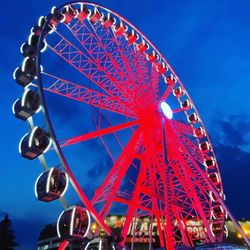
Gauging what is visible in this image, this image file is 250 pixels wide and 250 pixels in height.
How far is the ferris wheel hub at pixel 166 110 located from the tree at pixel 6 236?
2496 cm

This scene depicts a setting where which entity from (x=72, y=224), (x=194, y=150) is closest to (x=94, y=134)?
(x=72, y=224)

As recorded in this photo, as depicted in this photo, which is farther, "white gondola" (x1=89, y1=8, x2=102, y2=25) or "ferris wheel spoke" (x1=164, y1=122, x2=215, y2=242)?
"white gondola" (x1=89, y1=8, x2=102, y2=25)

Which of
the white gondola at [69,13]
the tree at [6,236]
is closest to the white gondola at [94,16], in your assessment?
the white gondola at [69,13]

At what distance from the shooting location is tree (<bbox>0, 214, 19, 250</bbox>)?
129ft

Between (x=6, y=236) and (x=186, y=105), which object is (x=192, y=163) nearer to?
(x=186, y=105)

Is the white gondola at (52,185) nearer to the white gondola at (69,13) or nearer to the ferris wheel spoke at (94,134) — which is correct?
the ferris wheel spoke at (94,134)

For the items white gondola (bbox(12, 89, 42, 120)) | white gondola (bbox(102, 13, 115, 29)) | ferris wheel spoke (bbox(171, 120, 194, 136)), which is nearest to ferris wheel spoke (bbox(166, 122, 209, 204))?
ferris wheel spoke (bbox(171, 120, 194, 136))

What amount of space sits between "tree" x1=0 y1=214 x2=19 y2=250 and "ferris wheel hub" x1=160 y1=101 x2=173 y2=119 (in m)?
25.0

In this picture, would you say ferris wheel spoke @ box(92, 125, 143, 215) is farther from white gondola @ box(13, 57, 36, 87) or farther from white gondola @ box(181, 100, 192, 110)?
white gondola @ box(181, 100, 192, 110)

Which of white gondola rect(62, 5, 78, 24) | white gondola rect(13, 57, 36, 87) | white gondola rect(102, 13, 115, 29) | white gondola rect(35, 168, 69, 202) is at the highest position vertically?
white gondola rect(102, 13, 115, 29)

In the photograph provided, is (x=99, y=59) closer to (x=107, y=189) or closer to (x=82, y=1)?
(x=82, y=1)

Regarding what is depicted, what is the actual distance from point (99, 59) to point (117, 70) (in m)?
1.38

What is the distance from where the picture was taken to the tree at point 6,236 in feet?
129

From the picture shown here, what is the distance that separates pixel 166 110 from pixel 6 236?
25.6 m
